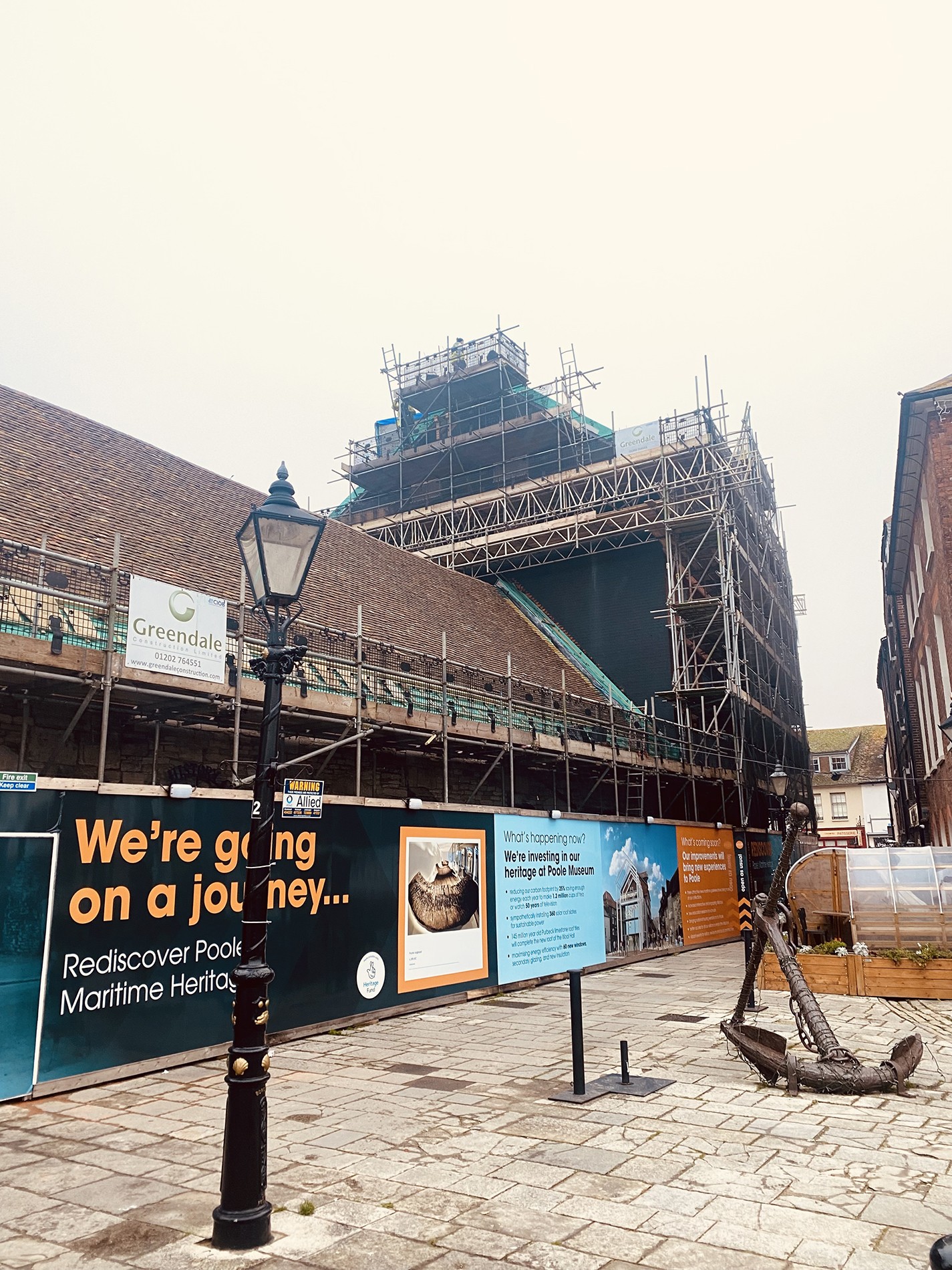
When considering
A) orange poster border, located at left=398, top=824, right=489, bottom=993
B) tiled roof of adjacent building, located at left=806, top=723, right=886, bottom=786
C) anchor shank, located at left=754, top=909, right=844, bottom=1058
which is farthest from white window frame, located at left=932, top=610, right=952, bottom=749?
tiled roof of adjacent building, located at left=806, top=723, right=886, bottom=786

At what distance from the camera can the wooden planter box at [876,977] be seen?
48.1ft

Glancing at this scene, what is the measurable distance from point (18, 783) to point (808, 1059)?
859 centimetres

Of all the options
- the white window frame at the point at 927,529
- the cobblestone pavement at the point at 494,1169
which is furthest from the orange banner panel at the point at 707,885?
the cobblestone pavement at the point at 494,1169

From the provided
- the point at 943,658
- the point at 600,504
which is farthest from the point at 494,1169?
the point at 600,504

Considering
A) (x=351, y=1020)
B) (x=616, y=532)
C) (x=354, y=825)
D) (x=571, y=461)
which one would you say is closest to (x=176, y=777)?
(x=354, y=825)

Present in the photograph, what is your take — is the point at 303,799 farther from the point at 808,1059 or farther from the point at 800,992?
the point at 808,1059

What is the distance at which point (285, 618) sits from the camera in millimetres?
6125

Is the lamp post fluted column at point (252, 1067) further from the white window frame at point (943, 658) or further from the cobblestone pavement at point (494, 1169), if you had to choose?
the white window frame at point (943, 658)

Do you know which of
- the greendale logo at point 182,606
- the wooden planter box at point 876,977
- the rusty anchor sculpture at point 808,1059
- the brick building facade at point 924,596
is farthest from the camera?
the brick building facade at point 924,596

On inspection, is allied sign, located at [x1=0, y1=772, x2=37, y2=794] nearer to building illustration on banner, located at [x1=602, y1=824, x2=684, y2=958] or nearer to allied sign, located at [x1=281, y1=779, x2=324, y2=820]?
allied sign, located at [x1=281, y1=779, x2=324, y2=820]

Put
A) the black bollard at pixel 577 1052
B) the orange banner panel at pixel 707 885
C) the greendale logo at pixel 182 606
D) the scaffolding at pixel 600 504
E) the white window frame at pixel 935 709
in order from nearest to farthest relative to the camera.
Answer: the black bollard at pixel 577 1052, the greendale logo at pixel 182 606, the white window frame at pixel 935 709, the orange banner panel at pixel 707 885, the scaffolding at pixel 600 504

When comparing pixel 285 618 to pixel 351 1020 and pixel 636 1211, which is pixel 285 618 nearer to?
pixel 636 1211

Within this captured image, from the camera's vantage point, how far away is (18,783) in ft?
29.7

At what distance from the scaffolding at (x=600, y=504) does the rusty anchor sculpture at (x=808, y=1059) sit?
55.7 feet
